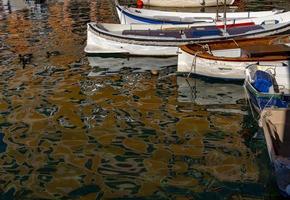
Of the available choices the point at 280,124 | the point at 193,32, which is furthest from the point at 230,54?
the point at 280,124

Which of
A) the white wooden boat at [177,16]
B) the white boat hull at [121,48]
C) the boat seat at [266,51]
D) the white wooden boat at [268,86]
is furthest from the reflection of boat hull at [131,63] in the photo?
the white wooden boat at [177,16]

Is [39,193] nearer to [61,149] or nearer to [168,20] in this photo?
[61,149]

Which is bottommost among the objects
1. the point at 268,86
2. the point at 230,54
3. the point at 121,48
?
the point at 121,48

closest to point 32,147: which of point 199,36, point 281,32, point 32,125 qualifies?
point 32,125

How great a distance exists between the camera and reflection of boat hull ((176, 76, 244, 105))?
18734 millimetres

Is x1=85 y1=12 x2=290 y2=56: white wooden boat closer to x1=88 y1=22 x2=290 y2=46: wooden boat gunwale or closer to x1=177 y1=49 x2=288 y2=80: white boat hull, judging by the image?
x1=88 y1=22 x2=290 y2=46: wooden boat gunwale

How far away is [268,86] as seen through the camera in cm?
1644

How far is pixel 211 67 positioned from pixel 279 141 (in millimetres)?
9838

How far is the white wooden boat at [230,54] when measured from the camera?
20.3 meters

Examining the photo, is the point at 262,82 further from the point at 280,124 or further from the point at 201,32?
the point at 201,32

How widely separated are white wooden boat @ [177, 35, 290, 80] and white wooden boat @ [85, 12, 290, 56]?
1.87 meters

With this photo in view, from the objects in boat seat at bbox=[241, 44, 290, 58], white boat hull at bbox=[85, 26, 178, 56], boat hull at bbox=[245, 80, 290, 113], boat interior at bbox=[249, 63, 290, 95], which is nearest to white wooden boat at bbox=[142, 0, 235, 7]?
white boat hull at bbox=[85, 26, 178, 56]

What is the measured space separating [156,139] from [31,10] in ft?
143

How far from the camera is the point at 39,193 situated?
11586mm
